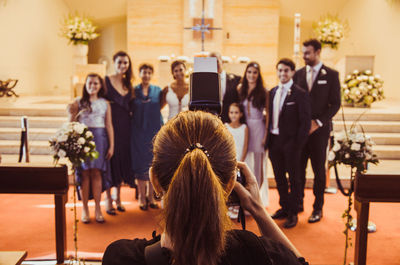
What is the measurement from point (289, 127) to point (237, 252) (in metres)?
2.94

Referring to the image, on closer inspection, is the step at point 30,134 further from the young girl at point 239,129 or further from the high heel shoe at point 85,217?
the young girl at point 239,129

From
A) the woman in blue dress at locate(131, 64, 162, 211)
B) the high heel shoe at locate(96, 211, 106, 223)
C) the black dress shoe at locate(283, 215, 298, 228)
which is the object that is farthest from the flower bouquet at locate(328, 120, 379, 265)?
the high heel shoe at locate(96, 211, 106, 223)

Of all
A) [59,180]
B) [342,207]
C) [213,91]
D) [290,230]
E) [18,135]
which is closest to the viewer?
[213,91]

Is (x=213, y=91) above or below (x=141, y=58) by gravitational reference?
below

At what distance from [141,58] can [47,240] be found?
27.3 feet

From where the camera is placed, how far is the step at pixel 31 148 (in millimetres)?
6133

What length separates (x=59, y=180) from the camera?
2805mm

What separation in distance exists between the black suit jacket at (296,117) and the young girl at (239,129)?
1.24 ft

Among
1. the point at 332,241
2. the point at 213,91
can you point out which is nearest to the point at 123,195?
the point at 332,241

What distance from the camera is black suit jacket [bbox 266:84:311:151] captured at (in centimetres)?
366

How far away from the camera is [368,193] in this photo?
2684 millimetres

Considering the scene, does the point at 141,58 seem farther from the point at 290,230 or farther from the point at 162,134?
the point at 162,134

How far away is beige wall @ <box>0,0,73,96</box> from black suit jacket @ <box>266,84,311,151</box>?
26.1 ft

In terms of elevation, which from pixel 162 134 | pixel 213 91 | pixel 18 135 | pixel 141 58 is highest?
pixel 141 58
